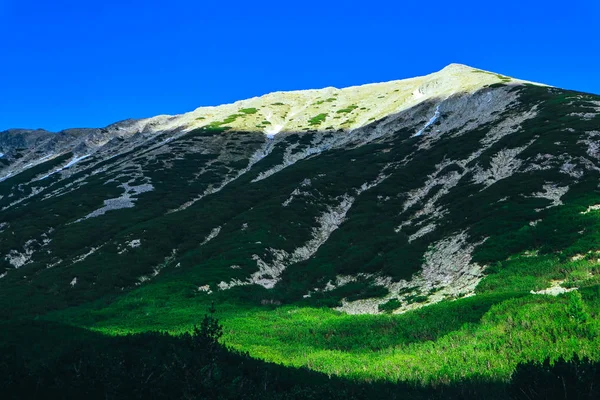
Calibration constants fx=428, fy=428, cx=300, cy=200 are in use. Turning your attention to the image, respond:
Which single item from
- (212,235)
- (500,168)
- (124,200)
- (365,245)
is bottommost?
(365,245)

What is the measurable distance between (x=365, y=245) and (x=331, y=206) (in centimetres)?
2063

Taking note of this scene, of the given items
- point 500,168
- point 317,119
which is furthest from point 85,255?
point 317,119

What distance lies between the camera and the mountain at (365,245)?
68.1 feet

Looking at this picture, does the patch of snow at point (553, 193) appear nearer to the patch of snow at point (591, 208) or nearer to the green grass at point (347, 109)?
the patch of snow at point (591, 208)

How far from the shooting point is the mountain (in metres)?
20.8

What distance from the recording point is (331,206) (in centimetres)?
6588

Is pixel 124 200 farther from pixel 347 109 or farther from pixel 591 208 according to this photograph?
pixel 347 109

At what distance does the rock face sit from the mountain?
0.31m

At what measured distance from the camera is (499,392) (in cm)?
1331

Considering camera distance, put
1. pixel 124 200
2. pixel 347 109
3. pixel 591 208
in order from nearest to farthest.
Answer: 1. pixel 591 208
2. pixel 124 200
3. pixel 347 109

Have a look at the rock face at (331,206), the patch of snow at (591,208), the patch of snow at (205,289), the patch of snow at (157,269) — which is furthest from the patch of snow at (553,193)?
the patch of snow at (157,269)

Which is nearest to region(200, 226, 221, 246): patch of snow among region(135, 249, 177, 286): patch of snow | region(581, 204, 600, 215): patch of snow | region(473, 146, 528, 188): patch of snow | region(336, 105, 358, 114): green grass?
region(135, 249, 177, 286): patch of snow

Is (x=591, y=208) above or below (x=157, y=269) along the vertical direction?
above

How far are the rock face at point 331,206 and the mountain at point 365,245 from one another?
1.01 ft
